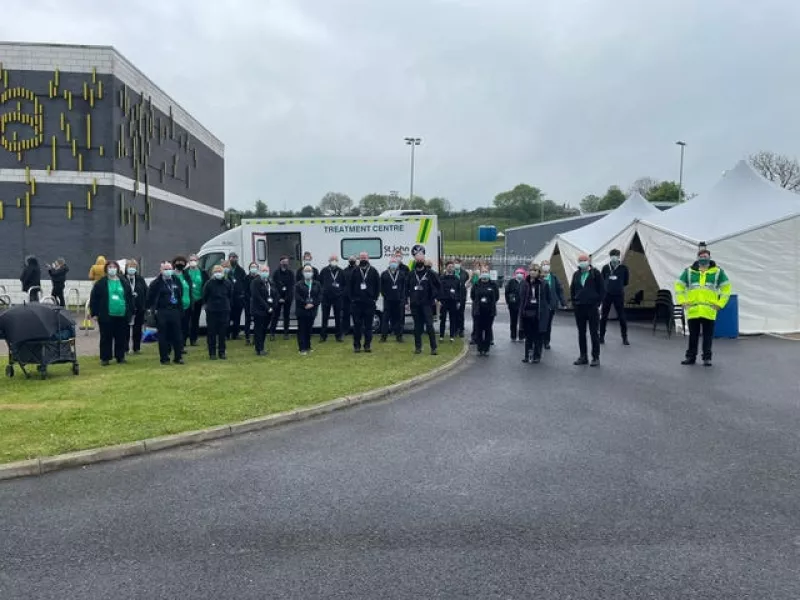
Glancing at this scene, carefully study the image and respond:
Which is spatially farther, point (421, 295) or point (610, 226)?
point (610, 226)

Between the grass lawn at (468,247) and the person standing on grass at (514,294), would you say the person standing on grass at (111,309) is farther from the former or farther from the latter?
the grass lawn at (468,247)

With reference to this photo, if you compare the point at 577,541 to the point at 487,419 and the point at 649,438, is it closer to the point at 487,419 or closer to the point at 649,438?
the point at 649,438

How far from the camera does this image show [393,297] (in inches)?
595

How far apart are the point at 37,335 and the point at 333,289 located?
6.51m

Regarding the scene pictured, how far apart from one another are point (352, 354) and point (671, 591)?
9.88 metres

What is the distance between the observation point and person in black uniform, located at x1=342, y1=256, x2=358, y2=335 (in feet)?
49.2

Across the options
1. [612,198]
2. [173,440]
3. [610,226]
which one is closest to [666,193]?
[612,198]

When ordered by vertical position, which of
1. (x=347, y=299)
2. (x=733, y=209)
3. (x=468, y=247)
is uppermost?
(x=468, y=247)

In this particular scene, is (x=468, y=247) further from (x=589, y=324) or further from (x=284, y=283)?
(x=589, y=324)

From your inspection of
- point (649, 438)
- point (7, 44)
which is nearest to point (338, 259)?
point (649, 438)

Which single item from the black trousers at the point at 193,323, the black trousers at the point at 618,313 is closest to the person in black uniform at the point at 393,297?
the black trousers at the point at 193,323

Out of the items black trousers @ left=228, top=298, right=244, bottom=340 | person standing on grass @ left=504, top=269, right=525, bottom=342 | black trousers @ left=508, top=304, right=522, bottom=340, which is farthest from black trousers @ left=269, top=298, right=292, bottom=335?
black trousers @ left=508, top=304, right=522, bottom=340

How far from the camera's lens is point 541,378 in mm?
11453

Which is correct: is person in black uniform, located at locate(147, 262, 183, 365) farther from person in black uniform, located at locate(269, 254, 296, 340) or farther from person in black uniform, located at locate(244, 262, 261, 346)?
person in black uniform, located at locate(269, 254, 296, 340)
